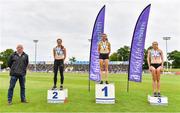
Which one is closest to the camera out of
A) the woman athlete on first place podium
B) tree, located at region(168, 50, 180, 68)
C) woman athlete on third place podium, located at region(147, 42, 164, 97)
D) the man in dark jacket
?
the man in dark jacket

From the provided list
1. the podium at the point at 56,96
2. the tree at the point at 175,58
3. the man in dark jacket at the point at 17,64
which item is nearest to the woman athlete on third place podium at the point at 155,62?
the podium at the point at 56,96

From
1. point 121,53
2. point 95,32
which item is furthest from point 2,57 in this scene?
point 95,32

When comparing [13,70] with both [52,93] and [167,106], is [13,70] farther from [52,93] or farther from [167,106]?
[167,106]

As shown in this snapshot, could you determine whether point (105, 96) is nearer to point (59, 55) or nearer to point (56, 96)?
point (56, 96)

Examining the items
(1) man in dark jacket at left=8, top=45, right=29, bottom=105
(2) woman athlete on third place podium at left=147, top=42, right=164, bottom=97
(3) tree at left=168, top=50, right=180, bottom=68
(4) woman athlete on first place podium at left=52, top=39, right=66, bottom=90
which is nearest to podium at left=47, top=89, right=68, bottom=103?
(4) woman athlete on first place podium at left=52, top=39, right=66, bottom=90

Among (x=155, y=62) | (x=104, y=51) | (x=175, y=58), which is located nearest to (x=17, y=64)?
(x=104, y=51)

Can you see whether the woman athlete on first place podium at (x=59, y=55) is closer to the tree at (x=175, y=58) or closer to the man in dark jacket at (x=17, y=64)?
the man in dark jacket at (x=17, y=64)

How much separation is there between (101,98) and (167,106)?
2333 mm

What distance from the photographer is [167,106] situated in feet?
37.8

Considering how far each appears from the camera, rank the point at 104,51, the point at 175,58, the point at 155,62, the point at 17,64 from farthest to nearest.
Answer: the point at 175,58 < the point at 104,51 < the point at 155,62 < the point at 17,64

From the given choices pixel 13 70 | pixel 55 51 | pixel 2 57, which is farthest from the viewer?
pixel 2 57

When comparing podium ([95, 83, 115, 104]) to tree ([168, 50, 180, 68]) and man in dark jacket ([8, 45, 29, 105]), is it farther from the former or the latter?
tree ([168, 50, 180, 68])

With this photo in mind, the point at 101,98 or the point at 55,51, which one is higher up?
the point at 55,51

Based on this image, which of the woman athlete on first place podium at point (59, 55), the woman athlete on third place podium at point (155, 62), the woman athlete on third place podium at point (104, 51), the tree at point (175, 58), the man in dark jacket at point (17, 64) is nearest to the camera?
the man in dark jacket at point (17, 64)
